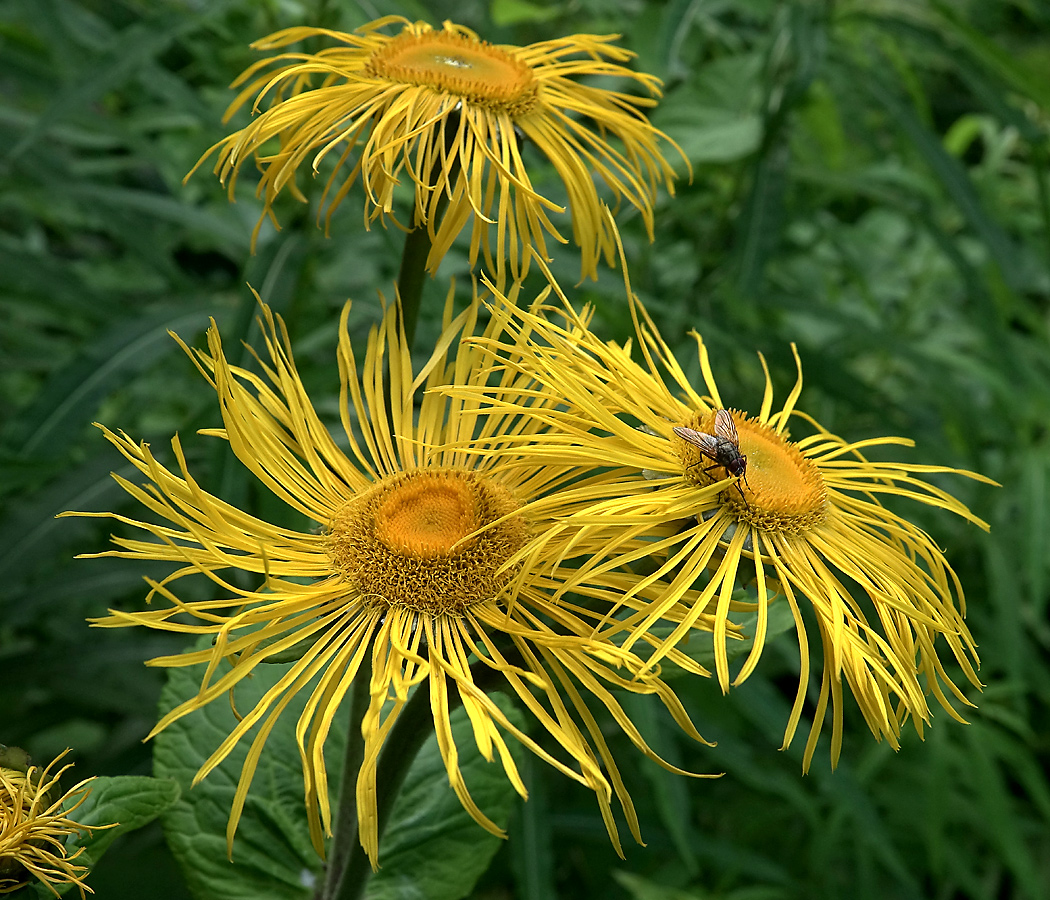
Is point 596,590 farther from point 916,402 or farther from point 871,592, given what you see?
point 916,402

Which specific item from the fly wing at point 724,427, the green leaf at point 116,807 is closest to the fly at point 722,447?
the fly wing at point 724,427

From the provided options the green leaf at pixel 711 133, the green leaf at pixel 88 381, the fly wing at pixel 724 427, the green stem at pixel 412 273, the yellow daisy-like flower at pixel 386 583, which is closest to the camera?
the yellow daisy-like flower at pixel 386 583

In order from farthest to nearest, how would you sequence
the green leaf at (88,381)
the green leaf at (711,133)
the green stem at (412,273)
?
the green leaf at (711,133) < the green leaf at (88,381) < the green stem at (412,273)

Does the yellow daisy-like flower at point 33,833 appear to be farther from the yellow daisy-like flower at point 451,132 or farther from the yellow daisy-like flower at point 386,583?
the yellow daisy-like flower at point 451,132

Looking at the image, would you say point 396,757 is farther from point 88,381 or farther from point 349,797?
point 88,381

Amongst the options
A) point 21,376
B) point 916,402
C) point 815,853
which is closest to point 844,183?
point 916,402

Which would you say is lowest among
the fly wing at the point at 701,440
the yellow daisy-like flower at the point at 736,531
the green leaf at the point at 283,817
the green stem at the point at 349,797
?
the green leaf at the point at 283,817
